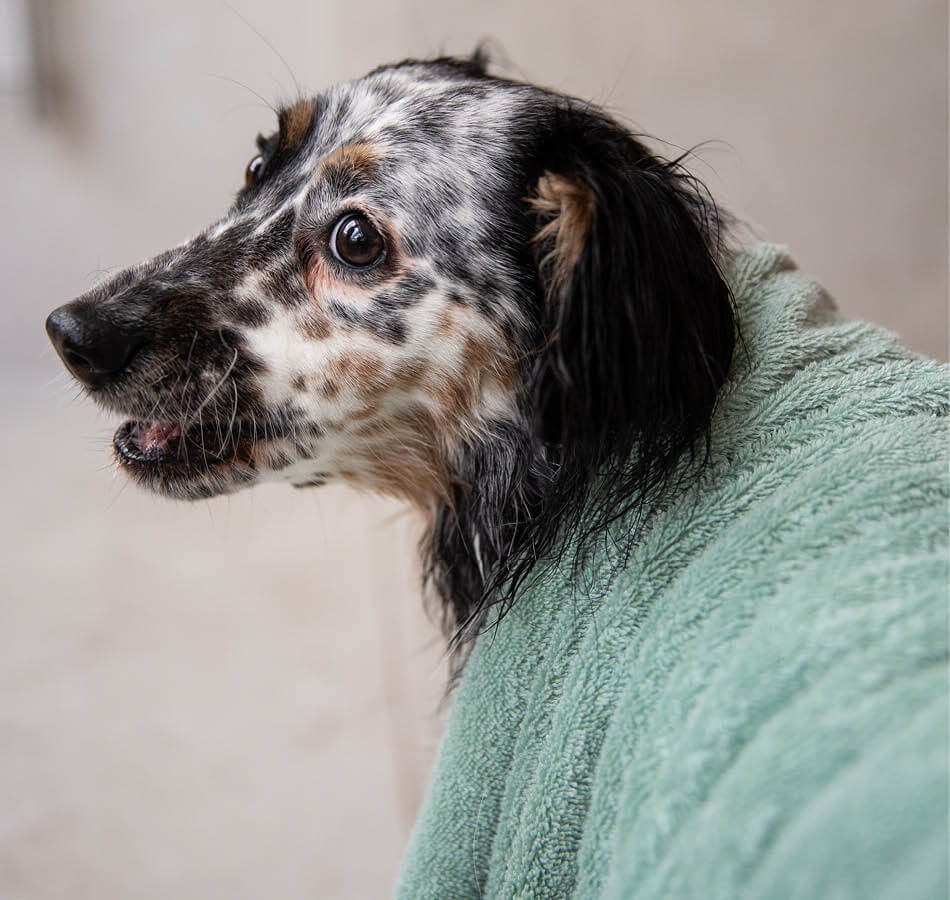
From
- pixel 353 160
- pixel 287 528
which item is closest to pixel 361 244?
pixel 353 160

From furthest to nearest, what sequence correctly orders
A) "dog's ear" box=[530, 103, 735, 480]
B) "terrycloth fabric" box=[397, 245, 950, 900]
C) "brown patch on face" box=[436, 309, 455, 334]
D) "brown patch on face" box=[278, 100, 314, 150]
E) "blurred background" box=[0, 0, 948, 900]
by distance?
"blurred background" box=[0, 0, 948, 900] < "brown patch on face" box=[278, 100, 314, 150] < "brown patch on face" box=[436, 309, 455, 334] < "dog's ear" box=[530, 103, 735, 480] < "terrycloth fabric" box=[397, 245, 950, 900]

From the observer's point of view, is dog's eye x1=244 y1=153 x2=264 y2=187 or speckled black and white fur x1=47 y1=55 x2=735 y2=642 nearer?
speckled black and white fur x1=47 y1=55 x2=735 y2=642

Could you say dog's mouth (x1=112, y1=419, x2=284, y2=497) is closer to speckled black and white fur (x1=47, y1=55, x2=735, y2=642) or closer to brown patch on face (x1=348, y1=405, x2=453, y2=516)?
speckled black and white fur (x1=47, y1=55, x2=735, y2=642)

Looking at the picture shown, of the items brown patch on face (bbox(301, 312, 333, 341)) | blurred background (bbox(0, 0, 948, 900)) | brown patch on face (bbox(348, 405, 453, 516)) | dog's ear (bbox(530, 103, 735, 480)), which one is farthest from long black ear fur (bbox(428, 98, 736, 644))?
blurred background (bbox(0, 0, 948, 900))

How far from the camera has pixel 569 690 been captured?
32.1 inches

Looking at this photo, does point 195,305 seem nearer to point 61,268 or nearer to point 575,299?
point 575,299

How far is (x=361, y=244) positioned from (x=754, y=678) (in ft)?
2.02

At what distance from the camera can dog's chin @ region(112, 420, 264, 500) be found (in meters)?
1.00

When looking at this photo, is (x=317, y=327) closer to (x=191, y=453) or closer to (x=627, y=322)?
(x=191, y=453)

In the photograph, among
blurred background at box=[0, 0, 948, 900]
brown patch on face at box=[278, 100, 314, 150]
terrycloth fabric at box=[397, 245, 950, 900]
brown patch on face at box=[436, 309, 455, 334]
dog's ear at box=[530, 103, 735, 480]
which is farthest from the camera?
blurred background at box=[0, 0, 948, 900]

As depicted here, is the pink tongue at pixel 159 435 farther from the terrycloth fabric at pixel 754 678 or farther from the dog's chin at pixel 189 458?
the terrycloth fabric at pixel 754 678

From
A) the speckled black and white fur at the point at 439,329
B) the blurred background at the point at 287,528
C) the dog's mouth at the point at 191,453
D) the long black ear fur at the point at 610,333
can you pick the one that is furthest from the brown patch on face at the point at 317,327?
the blurred background at the point at 287,528

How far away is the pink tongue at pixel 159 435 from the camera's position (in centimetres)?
102

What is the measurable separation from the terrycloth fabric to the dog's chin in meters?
0.35
